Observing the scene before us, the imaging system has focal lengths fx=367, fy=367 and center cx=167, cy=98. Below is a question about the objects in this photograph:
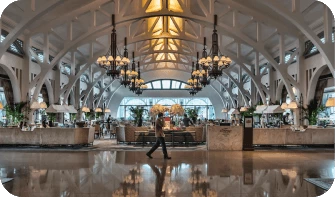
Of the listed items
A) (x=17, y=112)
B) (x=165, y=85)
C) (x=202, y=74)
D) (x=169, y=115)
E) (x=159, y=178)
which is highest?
(x=165, y=85)

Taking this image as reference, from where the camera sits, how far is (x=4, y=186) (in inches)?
252

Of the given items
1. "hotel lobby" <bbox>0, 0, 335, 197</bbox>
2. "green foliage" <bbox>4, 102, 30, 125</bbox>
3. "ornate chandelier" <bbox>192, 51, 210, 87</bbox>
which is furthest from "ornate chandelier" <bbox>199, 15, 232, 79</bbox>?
"green foliage" <bbox>4, 102, 30, 125</bbox>

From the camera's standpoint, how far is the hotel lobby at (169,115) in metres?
7.04

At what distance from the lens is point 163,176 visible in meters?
7.55

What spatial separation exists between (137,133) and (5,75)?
7777 millimetres

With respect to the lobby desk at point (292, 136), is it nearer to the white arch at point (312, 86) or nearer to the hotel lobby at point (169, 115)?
the hotel lobby at point (169, 115)

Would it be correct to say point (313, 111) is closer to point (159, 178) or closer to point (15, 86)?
point (159, 178)

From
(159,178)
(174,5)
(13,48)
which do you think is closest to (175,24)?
(174,5)

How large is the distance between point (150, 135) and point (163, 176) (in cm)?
912

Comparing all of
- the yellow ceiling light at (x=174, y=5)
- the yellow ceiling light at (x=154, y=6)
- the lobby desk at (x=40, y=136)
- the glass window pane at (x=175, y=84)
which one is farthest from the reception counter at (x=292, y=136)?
the glass window pane at (x=175, y=84)

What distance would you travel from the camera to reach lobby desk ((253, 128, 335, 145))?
48.0 ft

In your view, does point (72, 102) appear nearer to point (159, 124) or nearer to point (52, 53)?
point (52, 53)

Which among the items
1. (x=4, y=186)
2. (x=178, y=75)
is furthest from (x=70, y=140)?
(x=178, y=75)

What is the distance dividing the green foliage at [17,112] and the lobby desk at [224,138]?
971 centimetres
